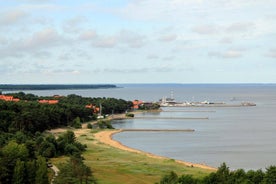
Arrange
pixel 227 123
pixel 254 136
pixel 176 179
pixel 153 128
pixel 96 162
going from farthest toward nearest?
pixel 227 123 < pixel 153 128 < pixel 254 136 < pixel 96 162 < pixel 176 179

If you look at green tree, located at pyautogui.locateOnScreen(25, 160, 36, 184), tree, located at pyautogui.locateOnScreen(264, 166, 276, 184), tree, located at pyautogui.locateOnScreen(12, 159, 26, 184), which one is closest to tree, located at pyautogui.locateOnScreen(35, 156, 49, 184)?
green tree, located at pyautogui.locateOnScreen(25, 160, 36, 184)

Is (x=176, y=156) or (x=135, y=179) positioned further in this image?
(x=176, y=156)

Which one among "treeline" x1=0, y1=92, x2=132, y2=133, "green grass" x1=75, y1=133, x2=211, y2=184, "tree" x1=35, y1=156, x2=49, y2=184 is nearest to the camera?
"tree" x1=35, y1=156, x2=49, y2=184

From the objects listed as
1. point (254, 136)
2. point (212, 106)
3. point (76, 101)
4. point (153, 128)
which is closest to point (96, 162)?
point (254, 136)

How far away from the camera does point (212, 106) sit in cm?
19025

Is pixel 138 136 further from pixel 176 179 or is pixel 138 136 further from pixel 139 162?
pixel 176 179

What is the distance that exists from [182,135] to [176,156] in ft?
88.1

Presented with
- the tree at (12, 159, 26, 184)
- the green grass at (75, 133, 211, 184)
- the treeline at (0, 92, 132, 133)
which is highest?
the treeline at (0, 92, 132, 133)

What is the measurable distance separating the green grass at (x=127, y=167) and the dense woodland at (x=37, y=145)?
228 cm

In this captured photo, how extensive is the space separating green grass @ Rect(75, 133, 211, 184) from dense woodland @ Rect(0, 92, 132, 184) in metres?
2.28

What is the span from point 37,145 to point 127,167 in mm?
13350

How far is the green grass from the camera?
144 ft

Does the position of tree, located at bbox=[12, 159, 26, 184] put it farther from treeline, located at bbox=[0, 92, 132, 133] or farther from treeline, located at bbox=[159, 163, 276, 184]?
treeline, located at bbox=[0, 92, 132, 133]

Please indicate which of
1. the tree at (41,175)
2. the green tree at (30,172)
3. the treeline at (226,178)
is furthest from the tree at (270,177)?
the green tree at (30,172)
